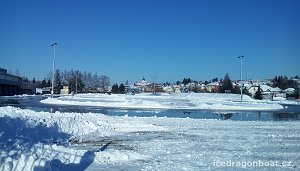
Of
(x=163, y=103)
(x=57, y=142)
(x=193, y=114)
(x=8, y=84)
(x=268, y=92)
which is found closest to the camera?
(x=57, y=142)

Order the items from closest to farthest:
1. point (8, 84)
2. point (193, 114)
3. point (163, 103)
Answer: point (193, 114) < point (163, 103) < point (8, 84)

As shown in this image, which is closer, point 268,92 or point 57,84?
point 57,84

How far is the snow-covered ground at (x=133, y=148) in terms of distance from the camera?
10169mm

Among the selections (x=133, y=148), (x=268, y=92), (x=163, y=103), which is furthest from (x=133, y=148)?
(x=268, y=92)

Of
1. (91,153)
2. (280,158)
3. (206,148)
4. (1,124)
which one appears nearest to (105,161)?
(91,153)

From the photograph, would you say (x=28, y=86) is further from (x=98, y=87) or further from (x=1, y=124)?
(x=1, y=124)

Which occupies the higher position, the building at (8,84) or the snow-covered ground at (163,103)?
the building at (8,84)

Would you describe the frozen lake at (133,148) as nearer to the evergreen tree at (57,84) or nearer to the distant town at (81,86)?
the distant town at (81,86)

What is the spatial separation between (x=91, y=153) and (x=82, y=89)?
134185 mm

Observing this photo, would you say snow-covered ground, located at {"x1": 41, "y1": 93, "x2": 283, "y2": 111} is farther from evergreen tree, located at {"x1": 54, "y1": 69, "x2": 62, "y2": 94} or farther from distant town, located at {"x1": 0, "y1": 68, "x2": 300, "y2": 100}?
evergreen tree, located at {"x1": 54, "y1": 69, "x2": 62, "y2": 94}

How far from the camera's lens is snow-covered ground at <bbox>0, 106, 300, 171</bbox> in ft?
33.4

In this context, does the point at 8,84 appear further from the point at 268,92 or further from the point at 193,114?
the point at 268,92

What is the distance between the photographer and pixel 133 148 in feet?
45.0

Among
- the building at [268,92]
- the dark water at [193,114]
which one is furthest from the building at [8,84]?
the building at [268,92]
